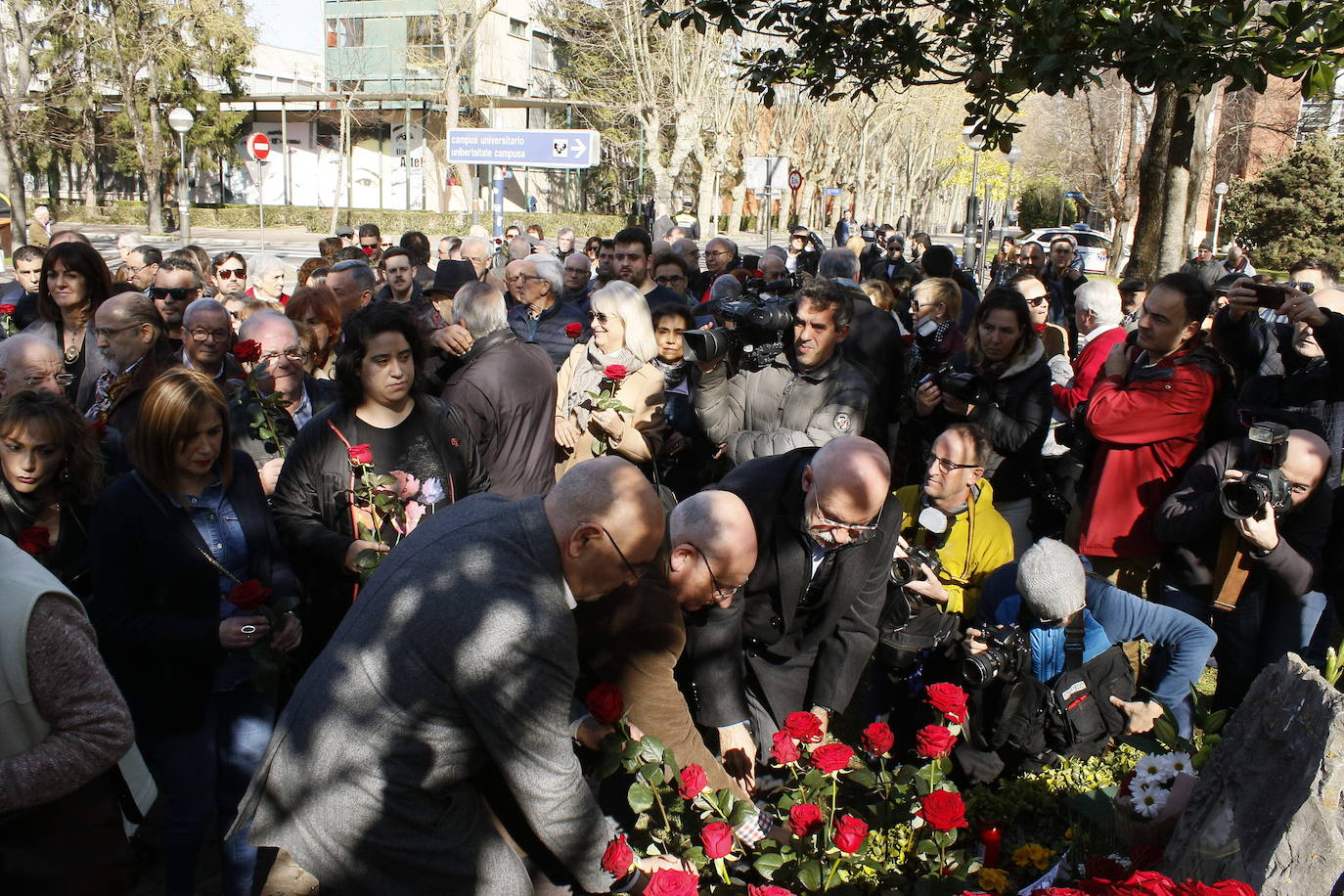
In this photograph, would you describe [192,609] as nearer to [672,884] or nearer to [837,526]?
[672,884]

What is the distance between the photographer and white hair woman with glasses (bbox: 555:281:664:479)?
498 cm

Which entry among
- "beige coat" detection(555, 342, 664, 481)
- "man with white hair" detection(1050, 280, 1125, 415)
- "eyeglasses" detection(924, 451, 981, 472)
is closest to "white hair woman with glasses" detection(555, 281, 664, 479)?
"beige coat" detection(555, 342, 664, 481)

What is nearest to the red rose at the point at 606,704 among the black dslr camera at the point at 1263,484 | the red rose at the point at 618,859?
the red rose at the point at 618,859

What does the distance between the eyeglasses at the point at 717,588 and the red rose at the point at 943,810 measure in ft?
2.80

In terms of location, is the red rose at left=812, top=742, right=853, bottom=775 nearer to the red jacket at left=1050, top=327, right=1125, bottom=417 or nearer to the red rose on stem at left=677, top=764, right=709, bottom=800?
the red rose on stem at left=677, top=764, right=709, bottom=800

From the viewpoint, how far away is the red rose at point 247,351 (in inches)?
171

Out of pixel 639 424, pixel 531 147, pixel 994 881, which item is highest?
pixel 531 147

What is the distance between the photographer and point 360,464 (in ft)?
12.1

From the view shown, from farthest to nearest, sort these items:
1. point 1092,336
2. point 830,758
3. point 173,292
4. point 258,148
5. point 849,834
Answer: point 258,148, point 1092,336, point 173,292, point 830,758, point 849,834

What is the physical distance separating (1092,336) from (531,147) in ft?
66.8

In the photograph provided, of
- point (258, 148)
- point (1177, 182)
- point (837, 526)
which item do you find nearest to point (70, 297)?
point (837, 526)

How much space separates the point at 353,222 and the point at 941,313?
39675mm

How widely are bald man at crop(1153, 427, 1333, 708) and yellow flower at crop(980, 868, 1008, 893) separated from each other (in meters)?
2.04

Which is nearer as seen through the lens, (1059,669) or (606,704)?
(606,704)
